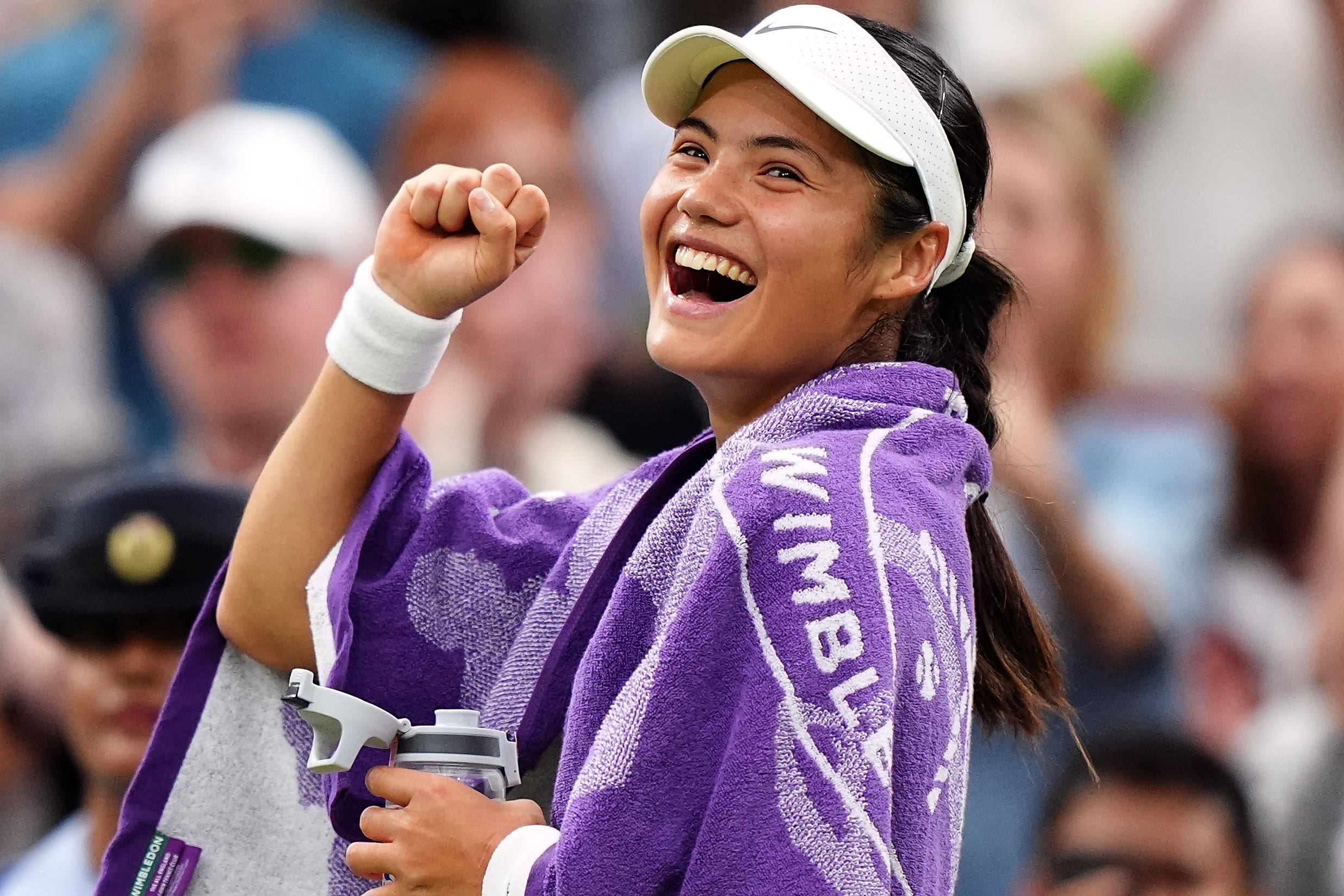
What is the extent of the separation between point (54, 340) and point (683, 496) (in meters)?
3.00

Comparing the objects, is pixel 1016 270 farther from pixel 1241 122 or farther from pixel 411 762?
pixel 411 762

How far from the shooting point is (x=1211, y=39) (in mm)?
4410

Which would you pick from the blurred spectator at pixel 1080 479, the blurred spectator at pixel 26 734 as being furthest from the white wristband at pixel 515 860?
the blurred spectator at pixel 26 734

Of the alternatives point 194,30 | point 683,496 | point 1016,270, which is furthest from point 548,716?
point 194,30

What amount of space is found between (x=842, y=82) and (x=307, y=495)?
66cm

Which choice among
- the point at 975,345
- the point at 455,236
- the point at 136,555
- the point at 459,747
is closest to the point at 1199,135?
the point at 975,345

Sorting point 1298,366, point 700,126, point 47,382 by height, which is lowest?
point 700,126

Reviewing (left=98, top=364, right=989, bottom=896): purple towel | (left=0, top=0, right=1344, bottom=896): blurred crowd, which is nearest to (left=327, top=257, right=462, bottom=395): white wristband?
(left=98, top=364, right=989, bottom=896): purple towel

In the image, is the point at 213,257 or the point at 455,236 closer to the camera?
the point at 455,236

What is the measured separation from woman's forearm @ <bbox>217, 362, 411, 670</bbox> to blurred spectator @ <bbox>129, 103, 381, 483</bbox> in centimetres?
205

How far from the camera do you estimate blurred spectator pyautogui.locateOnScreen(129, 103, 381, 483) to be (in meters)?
3.89

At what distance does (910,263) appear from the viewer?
1.77m

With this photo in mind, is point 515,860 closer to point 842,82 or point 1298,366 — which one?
point 842,82

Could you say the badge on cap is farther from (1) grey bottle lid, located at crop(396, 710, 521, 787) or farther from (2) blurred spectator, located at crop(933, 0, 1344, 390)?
(2) blurred spectator, located at crop(933, 0, 1344, 390)
